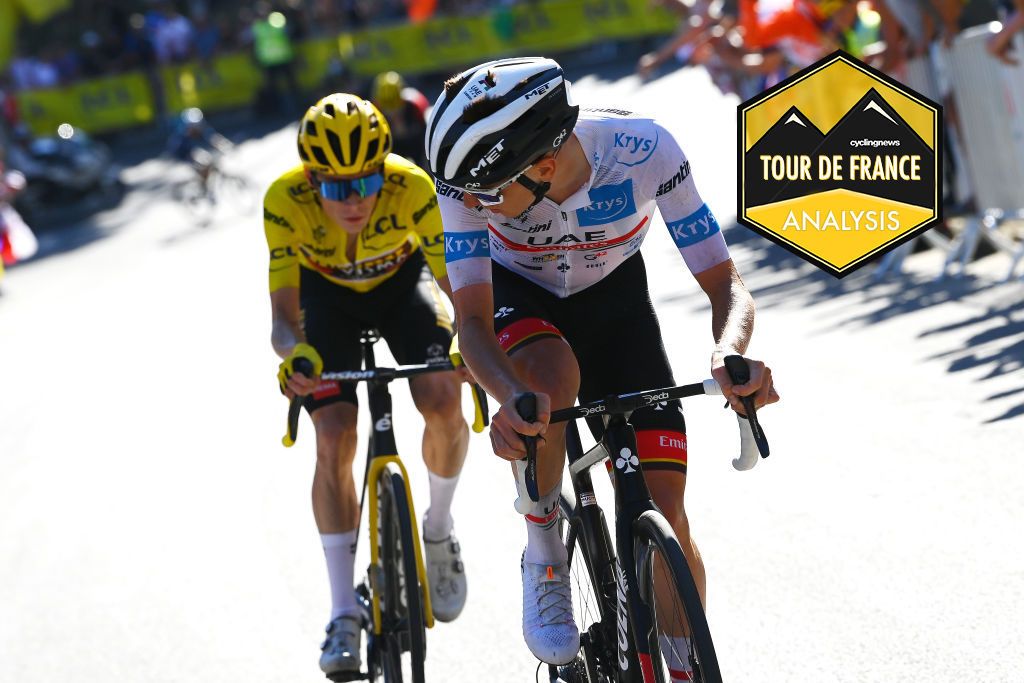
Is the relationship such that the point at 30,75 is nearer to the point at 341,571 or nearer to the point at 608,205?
the point at 341,571

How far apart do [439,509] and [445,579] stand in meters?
0.27

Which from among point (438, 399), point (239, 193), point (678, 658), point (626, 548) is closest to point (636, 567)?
point (626, 548)

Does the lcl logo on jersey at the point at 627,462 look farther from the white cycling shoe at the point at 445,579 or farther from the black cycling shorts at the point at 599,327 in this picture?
the white cycling shoe at the point at 445,579

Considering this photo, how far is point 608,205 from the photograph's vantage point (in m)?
4.12

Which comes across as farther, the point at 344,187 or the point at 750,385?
the point at 344,187

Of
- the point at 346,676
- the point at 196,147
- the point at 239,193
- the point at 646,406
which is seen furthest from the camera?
the point at 239,193

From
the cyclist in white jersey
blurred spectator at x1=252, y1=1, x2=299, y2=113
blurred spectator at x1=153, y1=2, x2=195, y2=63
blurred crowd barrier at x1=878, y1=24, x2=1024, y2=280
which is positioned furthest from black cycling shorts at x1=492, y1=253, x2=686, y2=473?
blurred spectator at x1=153, y1=2, x2=195, y2=63

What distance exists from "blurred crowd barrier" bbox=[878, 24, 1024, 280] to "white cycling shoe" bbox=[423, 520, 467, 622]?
560 cm

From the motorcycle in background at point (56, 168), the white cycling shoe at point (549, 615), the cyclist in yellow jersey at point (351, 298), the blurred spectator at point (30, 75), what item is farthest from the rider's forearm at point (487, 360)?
the blurred spectator at point (30, 75)

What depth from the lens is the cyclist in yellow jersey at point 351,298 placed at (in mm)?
5285

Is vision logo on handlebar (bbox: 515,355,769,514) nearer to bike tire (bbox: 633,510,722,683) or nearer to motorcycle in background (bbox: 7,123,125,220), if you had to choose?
bike tire (bbox: 633,510,722,683)

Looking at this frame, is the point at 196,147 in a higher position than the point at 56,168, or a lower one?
lower

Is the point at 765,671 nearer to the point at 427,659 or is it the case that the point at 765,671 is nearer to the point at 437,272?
the point at 427,659

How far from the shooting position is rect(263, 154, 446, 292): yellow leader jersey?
18.0 ft
